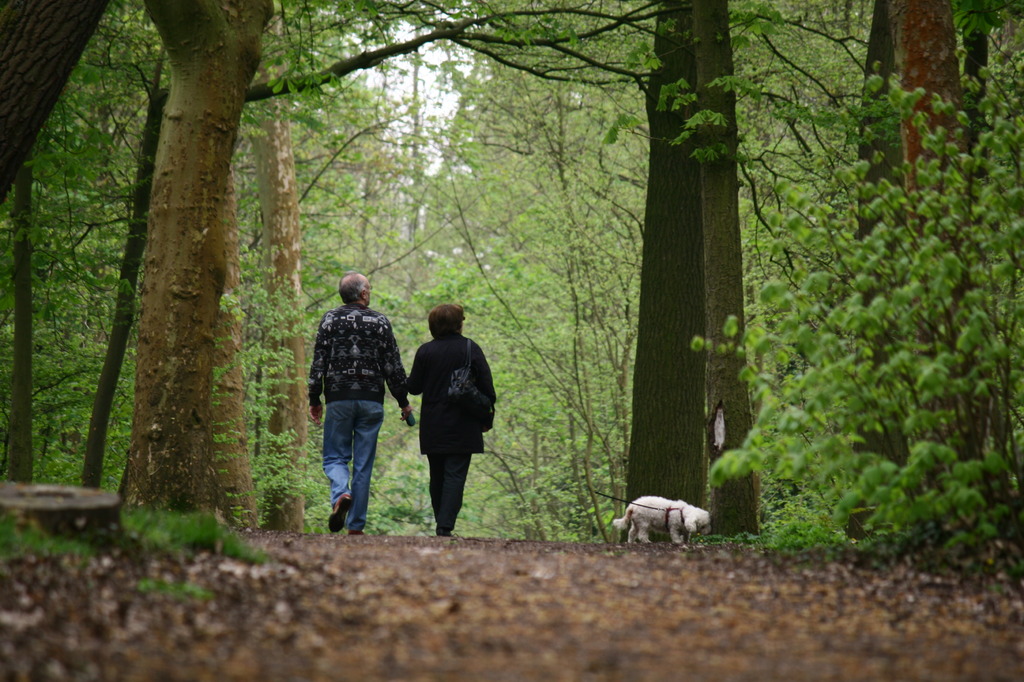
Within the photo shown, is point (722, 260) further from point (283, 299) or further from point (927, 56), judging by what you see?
point (283, 299)

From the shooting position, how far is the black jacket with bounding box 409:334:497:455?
331 inches

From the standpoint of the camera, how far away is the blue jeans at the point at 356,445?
27.2 feet

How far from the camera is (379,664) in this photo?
3244mm

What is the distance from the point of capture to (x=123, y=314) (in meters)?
11.0

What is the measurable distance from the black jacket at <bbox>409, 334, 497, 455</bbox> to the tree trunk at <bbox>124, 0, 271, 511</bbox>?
2054 mm

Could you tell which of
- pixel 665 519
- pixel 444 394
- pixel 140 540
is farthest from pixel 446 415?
pixel 140 540

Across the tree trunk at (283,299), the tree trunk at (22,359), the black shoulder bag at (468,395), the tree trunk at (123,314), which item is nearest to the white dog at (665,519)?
the black shoulder bag at (468,395)

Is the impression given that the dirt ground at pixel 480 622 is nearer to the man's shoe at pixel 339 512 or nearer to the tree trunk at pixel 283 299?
the man's shoe at pixel 339 512

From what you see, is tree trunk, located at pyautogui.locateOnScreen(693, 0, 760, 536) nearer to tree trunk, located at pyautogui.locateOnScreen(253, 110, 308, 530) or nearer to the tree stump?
the tree stump

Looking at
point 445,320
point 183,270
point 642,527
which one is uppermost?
point 183,270

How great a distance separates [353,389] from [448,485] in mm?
1183

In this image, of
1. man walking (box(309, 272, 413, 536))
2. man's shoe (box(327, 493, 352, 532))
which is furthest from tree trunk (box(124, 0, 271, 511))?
man walking (box(309, 272, 413, 536))

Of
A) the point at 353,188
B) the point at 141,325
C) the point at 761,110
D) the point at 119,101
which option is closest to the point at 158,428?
the point at 141,325

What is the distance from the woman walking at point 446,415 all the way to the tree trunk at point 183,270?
→ 2072 mm
